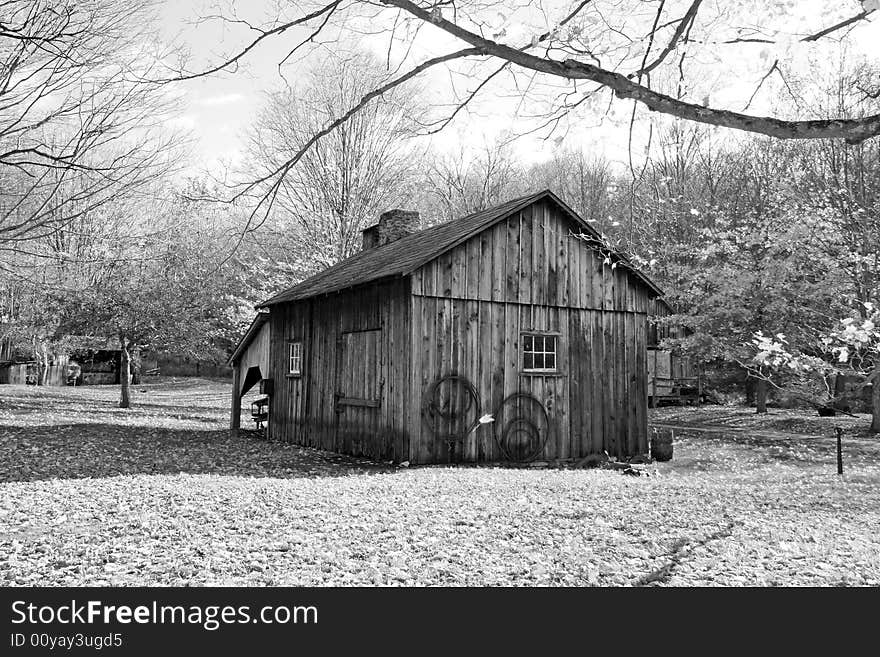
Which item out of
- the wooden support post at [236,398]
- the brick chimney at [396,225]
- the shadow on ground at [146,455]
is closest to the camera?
the shadow on ground at [146,455]

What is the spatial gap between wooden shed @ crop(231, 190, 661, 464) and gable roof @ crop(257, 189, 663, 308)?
5cm

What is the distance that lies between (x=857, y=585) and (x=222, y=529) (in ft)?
18.6

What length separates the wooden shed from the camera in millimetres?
13109

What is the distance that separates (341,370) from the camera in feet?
49.5

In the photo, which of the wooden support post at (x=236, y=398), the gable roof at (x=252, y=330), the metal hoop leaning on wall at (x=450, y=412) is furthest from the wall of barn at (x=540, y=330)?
the wooden support post at (x=236, y=398)

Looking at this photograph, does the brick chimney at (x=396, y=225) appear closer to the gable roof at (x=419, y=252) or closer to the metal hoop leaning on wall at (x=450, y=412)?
the gable roof at (x=419, y=252)

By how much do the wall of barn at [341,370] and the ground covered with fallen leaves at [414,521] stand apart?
27.4 inches

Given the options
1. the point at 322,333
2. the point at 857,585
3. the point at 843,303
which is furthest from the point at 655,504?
the point at 843,303

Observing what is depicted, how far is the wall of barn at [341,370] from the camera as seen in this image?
13117 mm

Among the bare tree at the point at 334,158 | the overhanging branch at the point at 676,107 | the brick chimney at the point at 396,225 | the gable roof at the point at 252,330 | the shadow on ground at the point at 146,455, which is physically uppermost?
the bare tree at the point at 334,158

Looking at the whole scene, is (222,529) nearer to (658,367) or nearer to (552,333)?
(552,333)

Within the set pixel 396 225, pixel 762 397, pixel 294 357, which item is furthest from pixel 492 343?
pixel 762 397

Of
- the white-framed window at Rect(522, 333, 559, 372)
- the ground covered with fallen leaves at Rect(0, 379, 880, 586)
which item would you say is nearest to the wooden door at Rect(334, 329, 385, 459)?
the ground covered with fallen leaves at Rect(0, 379, 880, 586)

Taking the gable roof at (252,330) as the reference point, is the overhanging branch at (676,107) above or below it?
above
